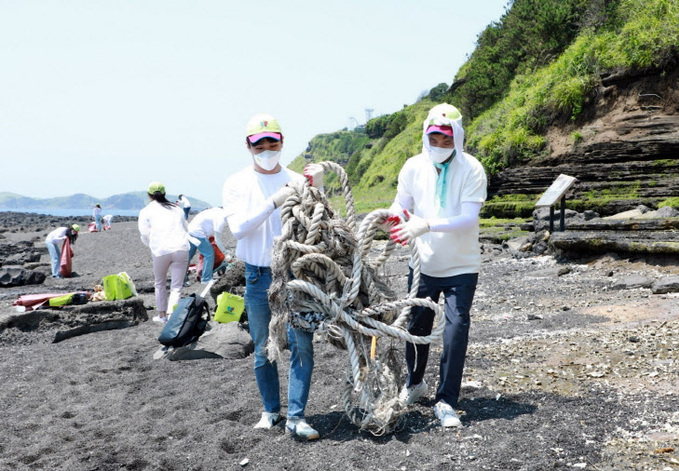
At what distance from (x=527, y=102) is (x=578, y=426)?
2052 cm

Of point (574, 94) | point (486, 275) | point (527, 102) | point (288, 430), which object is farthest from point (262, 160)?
point (527, 102)

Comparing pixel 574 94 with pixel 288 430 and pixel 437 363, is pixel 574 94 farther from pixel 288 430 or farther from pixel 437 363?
pixel 288 430

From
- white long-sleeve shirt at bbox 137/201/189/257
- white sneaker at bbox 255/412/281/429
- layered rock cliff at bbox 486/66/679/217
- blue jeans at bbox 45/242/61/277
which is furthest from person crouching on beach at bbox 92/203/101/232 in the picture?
white sneaker at bbox 255/412/281/429

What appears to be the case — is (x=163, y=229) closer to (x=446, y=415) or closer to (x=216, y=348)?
(x=216, y=348)

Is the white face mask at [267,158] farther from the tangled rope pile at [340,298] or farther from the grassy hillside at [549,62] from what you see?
the grassy hillside at [549,62]

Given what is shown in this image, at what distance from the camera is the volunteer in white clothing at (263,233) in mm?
3928

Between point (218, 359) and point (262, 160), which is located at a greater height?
point (262, 160)

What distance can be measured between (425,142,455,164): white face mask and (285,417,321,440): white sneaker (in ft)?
6.22

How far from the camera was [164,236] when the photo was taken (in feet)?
25.5

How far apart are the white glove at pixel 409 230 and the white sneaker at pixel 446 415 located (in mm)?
1101

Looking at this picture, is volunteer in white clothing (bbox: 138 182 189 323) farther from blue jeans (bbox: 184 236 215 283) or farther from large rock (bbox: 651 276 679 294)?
large rock (bbox: 651 276 679 294)

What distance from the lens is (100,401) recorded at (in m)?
5.31

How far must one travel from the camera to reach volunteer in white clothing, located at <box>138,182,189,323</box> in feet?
25.5

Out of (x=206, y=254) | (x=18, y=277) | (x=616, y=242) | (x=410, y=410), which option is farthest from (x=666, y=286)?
(x=18, y=277)
